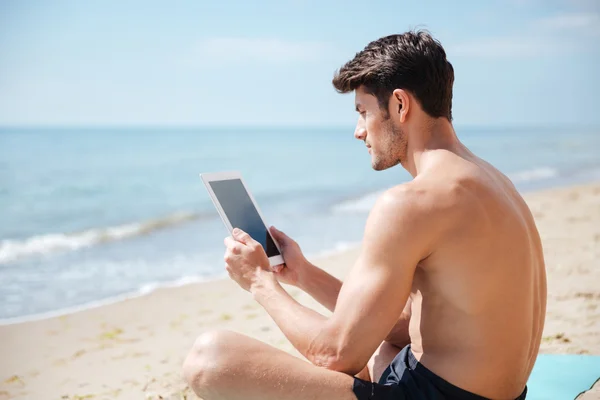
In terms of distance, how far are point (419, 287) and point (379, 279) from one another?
0.76ft

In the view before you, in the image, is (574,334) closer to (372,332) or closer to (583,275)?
(583,275)

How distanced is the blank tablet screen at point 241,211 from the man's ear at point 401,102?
0.79 meters

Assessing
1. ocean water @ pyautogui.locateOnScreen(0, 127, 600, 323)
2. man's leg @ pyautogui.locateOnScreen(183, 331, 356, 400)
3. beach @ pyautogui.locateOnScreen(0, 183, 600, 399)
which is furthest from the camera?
ocean water @ pyautogui.locateOnScreen(0, 127, 600, 323)

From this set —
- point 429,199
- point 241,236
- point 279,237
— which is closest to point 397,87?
point 429,199

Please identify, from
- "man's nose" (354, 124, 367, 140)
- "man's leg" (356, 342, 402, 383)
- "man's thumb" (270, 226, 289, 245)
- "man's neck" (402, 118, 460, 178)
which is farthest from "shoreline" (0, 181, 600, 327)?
"man's neck" (402, 118, 460, 178)

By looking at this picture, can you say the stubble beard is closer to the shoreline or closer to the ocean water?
the shoreline

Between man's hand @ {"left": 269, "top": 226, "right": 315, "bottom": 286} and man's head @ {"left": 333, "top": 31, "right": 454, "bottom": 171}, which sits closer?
man's head @ {"left": 333, "top": 31, "right": 454, "bottom": 171}

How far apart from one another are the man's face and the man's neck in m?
0.04

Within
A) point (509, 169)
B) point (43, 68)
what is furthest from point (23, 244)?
point (43, 68)

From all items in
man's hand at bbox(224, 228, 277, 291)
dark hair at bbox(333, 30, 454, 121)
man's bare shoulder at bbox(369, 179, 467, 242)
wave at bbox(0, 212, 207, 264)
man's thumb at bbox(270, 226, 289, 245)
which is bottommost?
wave at bbox(0, 212, 207, 264)

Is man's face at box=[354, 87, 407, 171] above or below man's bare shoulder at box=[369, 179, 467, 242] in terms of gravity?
above

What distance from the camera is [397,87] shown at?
7.44 feet

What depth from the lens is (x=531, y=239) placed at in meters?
2.20

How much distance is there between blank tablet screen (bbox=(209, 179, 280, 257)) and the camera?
8.58ft
